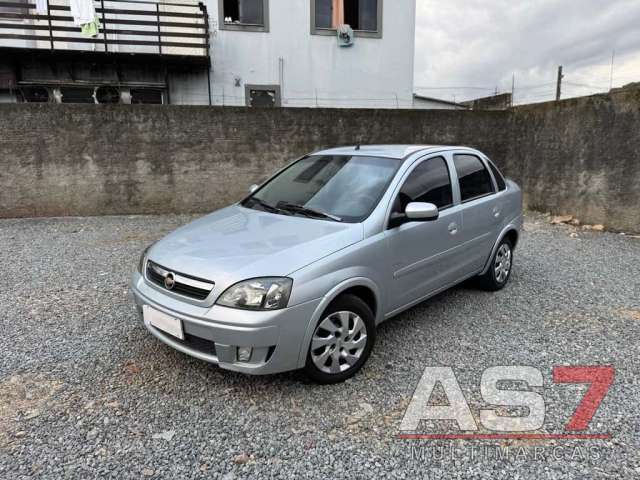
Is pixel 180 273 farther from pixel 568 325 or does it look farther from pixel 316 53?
pixel 316 53

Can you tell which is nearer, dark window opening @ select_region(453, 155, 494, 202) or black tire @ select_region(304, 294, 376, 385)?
black tire @ select_region(304, 294, 376, 385)

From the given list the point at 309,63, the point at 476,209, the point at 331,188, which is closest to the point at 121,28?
the point at 309,63

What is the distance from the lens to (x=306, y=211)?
3.36m

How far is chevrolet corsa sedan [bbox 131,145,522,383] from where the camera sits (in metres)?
2.54

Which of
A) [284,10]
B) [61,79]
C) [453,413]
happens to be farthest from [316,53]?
[453,413]

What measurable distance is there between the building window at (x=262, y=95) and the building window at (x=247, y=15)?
5.19 feet

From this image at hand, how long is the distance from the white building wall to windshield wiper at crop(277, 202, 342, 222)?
32.9 ft

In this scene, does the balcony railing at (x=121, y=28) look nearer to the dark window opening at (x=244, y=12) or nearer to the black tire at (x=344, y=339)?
the dark window opening at (x=244, y=12)

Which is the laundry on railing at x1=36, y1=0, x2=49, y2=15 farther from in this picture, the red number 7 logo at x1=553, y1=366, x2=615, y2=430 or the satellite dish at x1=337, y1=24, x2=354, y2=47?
the red number 7 logo at x1=553, y1=366, x2=615, y2=430

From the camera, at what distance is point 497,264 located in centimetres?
459

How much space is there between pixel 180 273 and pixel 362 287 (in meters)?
1.20

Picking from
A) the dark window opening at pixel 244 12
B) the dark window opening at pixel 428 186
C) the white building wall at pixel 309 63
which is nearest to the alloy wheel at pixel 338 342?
the dark window opening at pixel 428 186


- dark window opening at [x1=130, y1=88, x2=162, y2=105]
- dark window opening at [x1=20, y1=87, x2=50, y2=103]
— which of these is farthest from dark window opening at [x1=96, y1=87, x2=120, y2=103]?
dark window opening at [x1=20, y1=87, x2=50, y2=103]

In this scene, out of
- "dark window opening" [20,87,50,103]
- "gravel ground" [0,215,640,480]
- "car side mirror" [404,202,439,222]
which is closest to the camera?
"gravel ground" [0,215,640,480]
